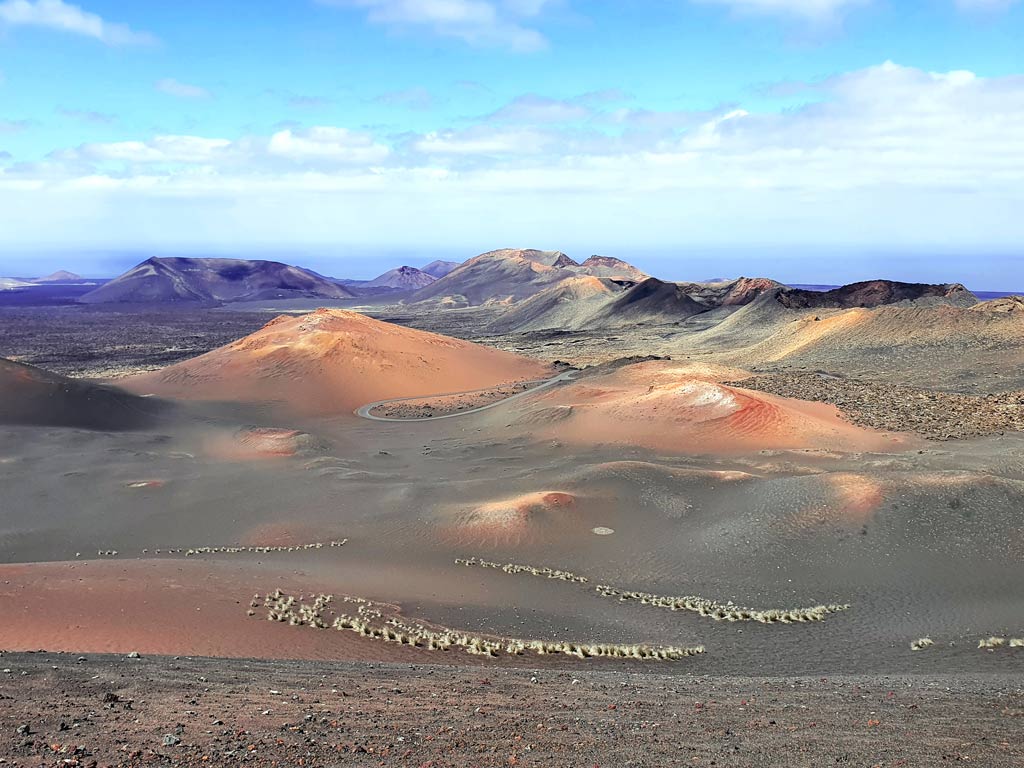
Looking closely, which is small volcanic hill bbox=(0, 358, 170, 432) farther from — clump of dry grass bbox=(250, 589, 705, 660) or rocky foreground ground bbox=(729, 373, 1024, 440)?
rocky foreground ground bbox=(729, 373, 1024, 440)

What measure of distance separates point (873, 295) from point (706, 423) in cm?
7587

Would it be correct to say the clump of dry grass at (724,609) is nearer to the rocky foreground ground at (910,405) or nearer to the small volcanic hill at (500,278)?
the rocky foreground ground at (910,405)

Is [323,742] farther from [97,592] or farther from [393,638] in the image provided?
[97,592]

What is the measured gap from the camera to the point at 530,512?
73.1 feet

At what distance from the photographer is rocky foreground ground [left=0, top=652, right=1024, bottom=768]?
8047 mm

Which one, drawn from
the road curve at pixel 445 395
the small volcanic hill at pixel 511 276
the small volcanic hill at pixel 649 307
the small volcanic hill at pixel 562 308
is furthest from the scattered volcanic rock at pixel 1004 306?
the small volcanic hill at pixel 511 276

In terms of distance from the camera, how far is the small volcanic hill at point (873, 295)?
8938 centimetres

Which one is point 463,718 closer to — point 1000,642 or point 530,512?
point 1000,642

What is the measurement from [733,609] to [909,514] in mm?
7426

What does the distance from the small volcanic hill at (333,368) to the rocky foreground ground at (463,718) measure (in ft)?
115

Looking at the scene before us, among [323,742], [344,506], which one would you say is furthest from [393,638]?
[344,506]

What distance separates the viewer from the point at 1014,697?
10.5 metres

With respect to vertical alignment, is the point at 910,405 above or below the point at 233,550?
above

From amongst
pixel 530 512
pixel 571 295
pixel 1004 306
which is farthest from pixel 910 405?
pixel 571 295
